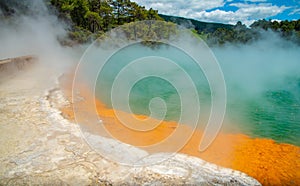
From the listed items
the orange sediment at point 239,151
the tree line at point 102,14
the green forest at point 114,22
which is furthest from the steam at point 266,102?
the tree line at point 102,14

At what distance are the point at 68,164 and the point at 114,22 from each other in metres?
21.6

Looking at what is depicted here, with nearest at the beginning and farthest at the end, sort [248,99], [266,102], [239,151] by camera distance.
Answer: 1. [239,151]
2. [266,102]
3. [248,99]

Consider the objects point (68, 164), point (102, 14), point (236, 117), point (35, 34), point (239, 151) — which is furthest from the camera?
point (102, 14)

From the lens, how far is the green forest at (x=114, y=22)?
20203 mm

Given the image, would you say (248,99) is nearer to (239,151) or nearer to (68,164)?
(239,151)

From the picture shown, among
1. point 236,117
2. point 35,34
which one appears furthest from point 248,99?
point 35,34

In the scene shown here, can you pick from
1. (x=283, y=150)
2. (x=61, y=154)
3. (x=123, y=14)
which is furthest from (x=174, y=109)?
(x=123, y=14)

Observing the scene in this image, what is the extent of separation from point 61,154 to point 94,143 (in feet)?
1.77

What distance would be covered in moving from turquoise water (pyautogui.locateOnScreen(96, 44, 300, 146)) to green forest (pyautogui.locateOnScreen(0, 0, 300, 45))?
9356mm

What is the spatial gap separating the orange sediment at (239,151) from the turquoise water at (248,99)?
597mm

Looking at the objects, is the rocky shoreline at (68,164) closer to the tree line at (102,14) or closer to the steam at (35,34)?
the steam at (35,34)

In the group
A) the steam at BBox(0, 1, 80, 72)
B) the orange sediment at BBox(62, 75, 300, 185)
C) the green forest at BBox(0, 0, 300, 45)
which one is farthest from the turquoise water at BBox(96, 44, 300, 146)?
the green forest at BBox(0, 0, 300, 45)

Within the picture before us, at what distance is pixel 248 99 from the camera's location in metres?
8.39

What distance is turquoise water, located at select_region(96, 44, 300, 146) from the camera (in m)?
5.88
